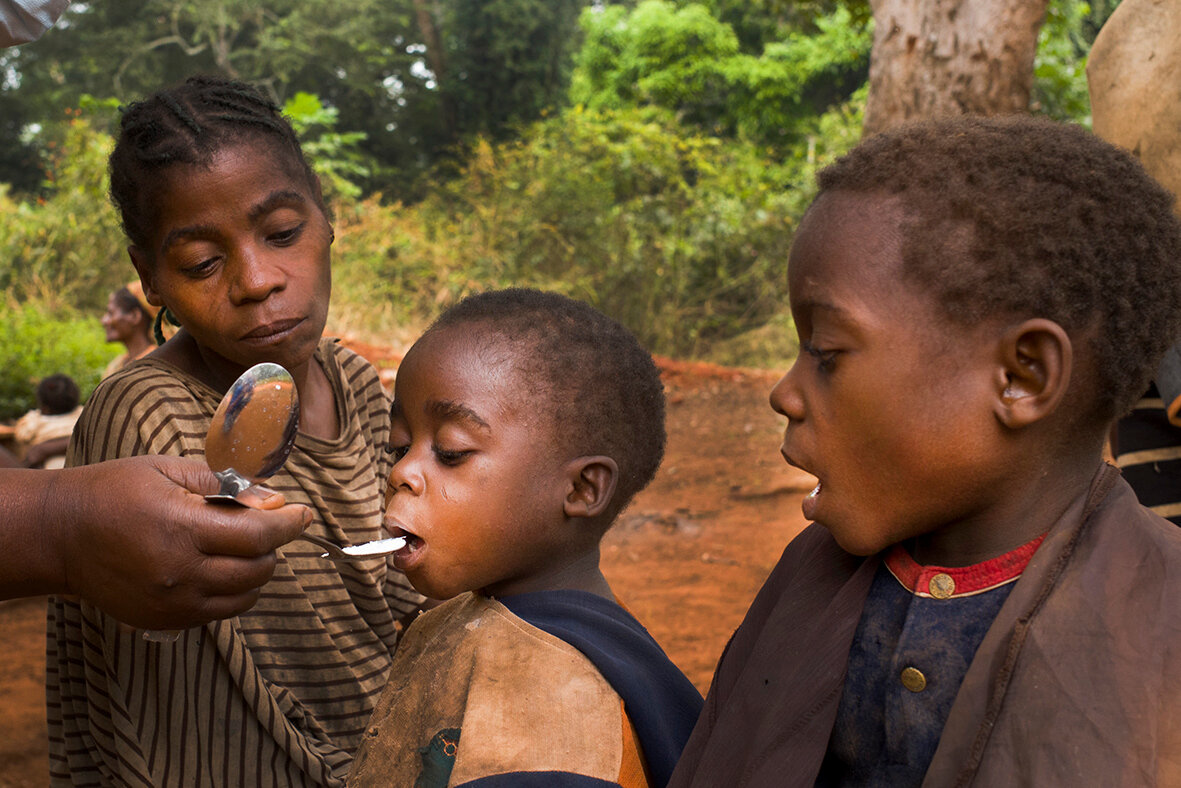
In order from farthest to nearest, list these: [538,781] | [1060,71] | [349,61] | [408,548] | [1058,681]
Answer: [349,61]
[1060,71]
[408,548]
[538,781]
[1058,681]

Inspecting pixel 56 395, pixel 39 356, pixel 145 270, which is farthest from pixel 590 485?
pixel 39 356

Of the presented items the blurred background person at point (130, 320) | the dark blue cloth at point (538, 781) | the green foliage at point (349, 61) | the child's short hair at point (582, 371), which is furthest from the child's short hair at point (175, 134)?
the green foliage at point (349, 61)

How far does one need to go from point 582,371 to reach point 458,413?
24 centimetres

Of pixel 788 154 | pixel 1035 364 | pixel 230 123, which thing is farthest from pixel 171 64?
pixel 1035 364

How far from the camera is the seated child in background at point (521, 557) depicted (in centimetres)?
137

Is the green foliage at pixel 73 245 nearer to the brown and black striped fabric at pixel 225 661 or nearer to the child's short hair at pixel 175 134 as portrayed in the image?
the child's short hair at pixel 175 134

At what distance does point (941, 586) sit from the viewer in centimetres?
110

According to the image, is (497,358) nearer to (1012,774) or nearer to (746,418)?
(1012,774)

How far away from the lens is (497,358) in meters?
1.61

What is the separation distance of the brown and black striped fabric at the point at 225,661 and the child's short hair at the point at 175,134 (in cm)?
36

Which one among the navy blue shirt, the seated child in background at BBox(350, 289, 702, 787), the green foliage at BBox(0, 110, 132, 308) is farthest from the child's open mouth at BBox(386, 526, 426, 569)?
the green foliage at BBox(0, 110, 132, 308)

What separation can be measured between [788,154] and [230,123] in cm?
1695

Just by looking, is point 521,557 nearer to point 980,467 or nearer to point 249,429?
point 249,429

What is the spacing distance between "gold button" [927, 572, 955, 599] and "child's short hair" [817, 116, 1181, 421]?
0.25 m
